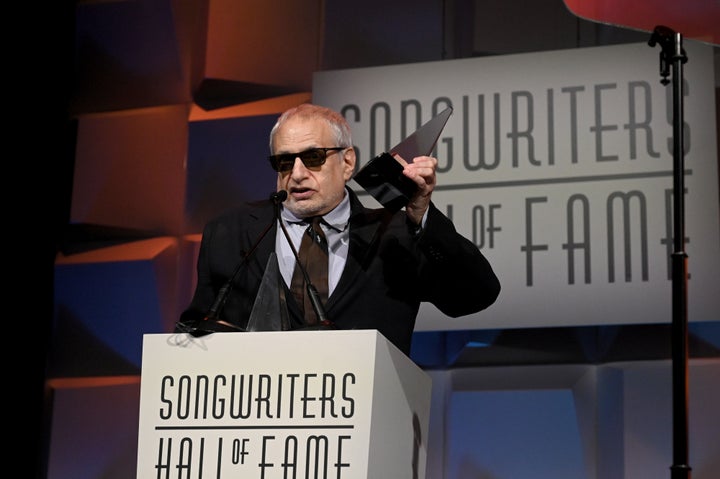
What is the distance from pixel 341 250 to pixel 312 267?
0.09 m

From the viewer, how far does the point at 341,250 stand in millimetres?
2400

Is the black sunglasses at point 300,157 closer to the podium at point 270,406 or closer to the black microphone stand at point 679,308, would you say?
the podium at point 270,406

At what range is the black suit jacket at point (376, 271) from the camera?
2270 millimetres

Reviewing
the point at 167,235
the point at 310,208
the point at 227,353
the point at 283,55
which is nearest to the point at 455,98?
the point at 283,55

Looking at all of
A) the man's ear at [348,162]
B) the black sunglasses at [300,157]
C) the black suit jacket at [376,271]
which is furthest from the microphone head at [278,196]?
the man's ear at [348,162]

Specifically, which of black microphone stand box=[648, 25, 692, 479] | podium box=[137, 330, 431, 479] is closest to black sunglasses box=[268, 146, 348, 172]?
podium box=[137, 330, 431, 479]

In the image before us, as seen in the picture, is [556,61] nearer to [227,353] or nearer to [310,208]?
[310,208]

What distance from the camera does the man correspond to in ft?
7.47

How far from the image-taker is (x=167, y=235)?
12.6 ft

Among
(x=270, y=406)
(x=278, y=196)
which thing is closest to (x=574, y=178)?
(x=278, y=196)

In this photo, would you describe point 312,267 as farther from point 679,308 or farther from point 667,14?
point 667,14

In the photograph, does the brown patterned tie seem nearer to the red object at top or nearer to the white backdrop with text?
the red object at top

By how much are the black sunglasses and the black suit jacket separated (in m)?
0.11

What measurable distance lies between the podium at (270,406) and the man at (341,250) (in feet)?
1.03
